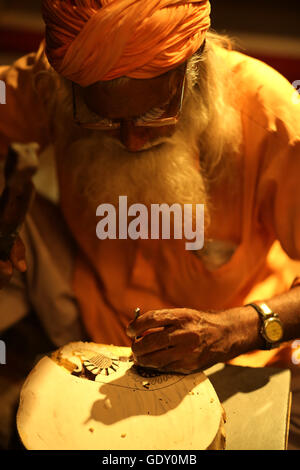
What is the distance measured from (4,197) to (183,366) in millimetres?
443

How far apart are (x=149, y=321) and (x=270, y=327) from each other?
0.96 feet

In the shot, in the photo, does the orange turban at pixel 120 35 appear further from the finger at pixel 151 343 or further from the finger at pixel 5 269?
the finger at pixel 151 343

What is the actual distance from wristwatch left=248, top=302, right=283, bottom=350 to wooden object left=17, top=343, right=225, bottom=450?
0.19 meters

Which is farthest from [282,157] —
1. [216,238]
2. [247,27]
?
[247,27]

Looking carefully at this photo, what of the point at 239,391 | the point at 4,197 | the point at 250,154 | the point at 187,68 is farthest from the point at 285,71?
the point at 4,197

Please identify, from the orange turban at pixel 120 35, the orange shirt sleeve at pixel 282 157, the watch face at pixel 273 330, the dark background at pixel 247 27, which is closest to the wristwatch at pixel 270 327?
the watch face at pixel 273 330

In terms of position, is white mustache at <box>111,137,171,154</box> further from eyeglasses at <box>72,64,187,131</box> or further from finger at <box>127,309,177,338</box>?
finger at <box>127,309,177,338</box>

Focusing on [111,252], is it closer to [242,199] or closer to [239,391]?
[242,199]

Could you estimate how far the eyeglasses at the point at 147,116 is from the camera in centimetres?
127

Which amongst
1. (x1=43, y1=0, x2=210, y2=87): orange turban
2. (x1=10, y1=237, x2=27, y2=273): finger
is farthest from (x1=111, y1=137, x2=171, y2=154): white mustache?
(x1=10, y1=237, x2=27, y2=273): finger

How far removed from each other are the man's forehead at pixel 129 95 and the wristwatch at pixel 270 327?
1.47 ft

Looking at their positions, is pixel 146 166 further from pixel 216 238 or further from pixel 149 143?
pixel 216 238

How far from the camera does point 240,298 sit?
1587mm

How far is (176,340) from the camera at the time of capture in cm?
121
